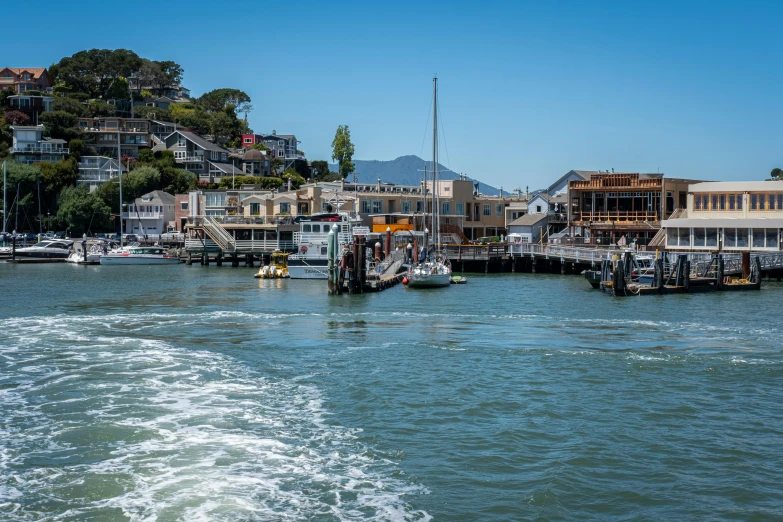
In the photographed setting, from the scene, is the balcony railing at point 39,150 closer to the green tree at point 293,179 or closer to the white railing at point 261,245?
the green tree at point 293,179

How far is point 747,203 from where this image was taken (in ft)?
246

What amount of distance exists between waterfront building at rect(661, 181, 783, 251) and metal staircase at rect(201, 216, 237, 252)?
142ft

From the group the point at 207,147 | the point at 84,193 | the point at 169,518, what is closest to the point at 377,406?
the point at 169,518

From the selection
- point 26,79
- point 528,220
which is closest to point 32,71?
point 26,79

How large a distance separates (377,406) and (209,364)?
8189 millimetres

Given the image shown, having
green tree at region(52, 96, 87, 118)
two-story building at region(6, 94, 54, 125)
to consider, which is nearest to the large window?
green tree at region(52, 96, 87, 118)

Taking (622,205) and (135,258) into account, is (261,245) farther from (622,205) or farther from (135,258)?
(622,205)

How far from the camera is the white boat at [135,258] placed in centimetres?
8806

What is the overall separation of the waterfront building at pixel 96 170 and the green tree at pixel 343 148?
3493 cm

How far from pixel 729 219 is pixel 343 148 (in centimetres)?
7885

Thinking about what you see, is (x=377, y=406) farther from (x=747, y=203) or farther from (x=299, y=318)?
(x=747, y=203)

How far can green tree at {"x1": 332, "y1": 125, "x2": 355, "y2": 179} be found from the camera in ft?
466

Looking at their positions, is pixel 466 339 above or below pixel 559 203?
below

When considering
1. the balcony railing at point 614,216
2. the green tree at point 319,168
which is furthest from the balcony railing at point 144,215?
the balcony railing at point 614,216
